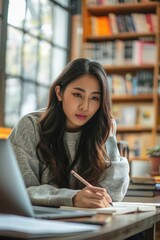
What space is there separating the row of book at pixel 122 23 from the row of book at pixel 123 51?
0.12 meters

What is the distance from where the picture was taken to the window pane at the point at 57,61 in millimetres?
5488

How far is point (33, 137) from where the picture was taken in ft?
5.54

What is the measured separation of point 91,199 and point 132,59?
14.4 feet

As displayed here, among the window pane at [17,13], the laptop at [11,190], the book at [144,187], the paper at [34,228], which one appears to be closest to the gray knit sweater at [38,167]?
the book at [144,187]

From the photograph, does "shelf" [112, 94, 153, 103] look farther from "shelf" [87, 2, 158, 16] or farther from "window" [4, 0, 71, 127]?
"shelf" [87, 2, 158, 16]

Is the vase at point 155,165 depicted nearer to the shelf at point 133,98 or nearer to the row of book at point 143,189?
the row of book at point 143,189

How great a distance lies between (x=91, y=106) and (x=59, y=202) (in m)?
0.39

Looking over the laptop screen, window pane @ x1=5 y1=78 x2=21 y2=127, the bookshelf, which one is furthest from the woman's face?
the bookshelf

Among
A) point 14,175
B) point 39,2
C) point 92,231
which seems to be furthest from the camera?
point 39,2

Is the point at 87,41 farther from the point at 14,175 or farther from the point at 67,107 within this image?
the point at 14,175

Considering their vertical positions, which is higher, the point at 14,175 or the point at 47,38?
the point at 47,38

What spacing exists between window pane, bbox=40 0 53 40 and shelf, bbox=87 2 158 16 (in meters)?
0.62

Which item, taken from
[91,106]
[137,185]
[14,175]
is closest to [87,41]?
[137,185]

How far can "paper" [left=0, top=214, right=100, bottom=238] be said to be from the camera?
0.80 metres
